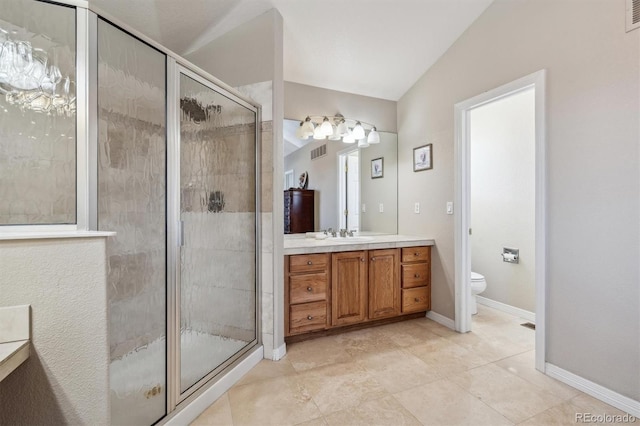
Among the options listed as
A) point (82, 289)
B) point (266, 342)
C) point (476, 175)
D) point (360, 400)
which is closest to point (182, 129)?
point (82, 289)

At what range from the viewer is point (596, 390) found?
1770 millimetres

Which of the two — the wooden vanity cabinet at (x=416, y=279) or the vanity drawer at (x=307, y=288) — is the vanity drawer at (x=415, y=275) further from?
the vanity drawer at (x=307, y=288)

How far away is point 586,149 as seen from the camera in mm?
1809

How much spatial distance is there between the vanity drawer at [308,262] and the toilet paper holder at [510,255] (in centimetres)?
213

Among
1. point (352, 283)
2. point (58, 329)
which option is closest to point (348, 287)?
point (352, 283)

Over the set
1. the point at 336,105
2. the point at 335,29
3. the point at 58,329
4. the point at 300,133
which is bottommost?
the point at 58,329

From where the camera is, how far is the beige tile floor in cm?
161

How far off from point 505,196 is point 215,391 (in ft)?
11.0

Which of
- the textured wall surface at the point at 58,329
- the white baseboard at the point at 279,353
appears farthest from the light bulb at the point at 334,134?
the textured wall surface at the point at 58,329

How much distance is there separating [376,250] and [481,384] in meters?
1.25

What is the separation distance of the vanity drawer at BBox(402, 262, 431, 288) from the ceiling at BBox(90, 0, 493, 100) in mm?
1928

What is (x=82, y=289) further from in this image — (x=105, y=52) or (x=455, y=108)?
(x=455, y=108)

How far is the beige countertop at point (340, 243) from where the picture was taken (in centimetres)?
246

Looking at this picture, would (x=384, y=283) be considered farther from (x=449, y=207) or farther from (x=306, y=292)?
(x=449, y=207)
